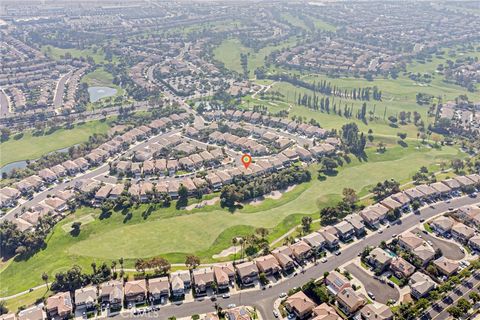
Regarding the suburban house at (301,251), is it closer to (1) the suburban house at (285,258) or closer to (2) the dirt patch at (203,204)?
(1) the suburban house at (285,258)

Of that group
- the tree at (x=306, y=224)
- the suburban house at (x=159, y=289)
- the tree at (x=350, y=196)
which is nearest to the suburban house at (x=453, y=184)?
the tree at (x=350, y=196)

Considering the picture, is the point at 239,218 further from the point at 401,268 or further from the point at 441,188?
the point at 441,188

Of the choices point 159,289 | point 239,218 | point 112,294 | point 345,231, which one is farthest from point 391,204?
point 112,294

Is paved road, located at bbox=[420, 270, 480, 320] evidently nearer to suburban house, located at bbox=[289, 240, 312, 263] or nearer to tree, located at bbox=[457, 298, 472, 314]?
tree, located at bbox=[457, 298, 472, 314]

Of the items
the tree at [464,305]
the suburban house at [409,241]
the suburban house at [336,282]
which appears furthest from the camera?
the suburban house at [409,241]

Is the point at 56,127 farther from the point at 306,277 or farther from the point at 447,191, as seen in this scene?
the point at 447,191

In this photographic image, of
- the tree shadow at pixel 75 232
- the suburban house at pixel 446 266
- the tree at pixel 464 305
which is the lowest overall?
the tree shadow at pixel 75 232

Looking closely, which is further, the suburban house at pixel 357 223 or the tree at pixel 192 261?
the suburban house at pixel 357 223
